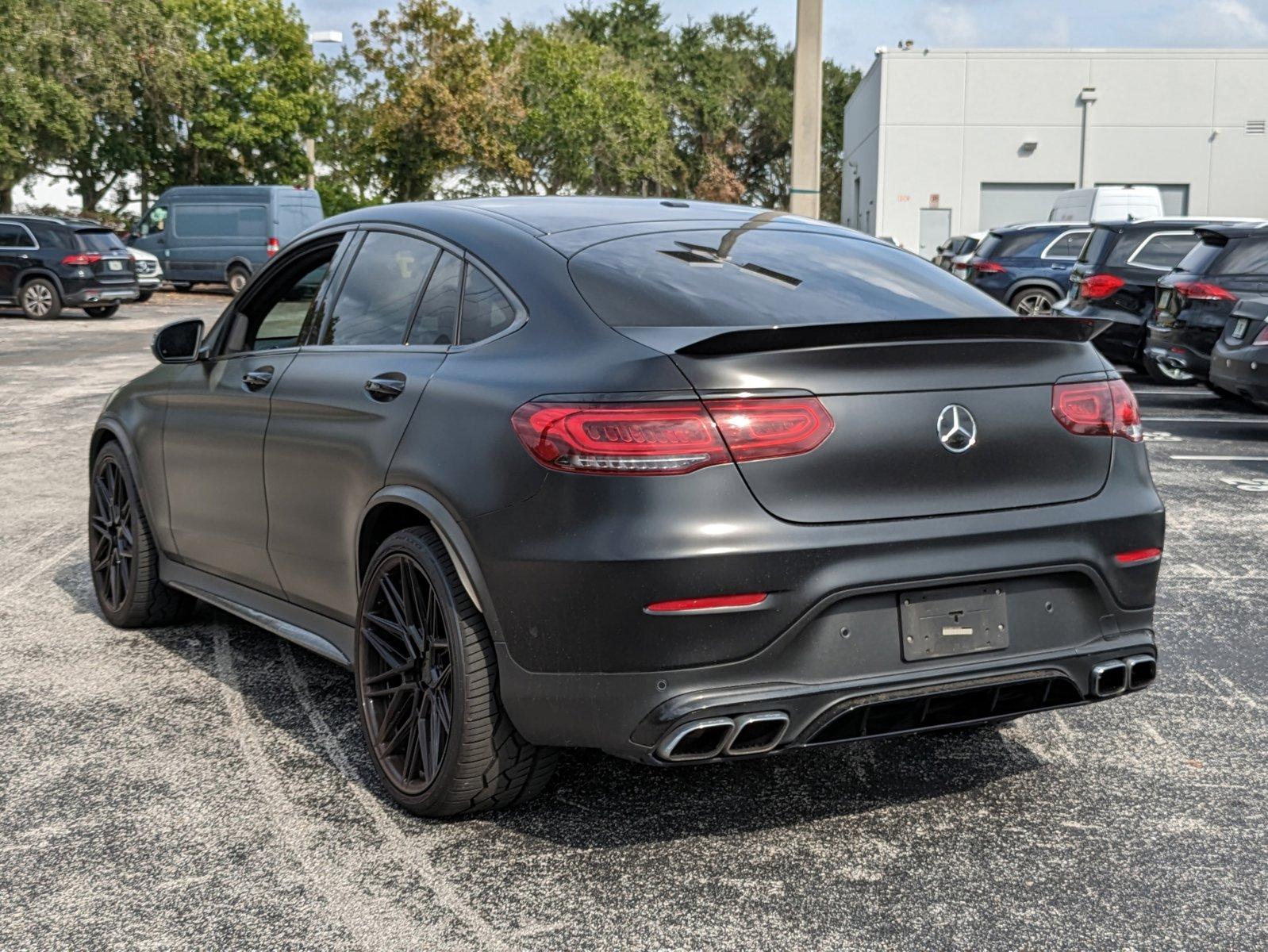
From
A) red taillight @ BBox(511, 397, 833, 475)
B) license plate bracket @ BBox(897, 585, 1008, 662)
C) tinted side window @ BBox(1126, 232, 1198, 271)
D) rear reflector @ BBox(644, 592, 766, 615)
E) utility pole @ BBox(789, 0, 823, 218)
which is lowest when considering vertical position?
license plate bracket @ BBox(897, 585, 1008, 662)

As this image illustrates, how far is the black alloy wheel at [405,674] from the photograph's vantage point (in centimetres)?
385

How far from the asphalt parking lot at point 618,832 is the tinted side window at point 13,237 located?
81.7ft

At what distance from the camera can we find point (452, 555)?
12.2ft

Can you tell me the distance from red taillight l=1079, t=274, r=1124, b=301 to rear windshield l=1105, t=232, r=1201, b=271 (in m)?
0.17

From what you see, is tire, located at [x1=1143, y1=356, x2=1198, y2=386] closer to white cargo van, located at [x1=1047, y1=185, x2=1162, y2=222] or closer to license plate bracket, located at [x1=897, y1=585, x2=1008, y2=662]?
license plate bracket, located at [x1=897, y1=585, x2=1008, y2=662]

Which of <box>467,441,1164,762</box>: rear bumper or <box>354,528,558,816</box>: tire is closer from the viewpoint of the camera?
<box>467,441,1164,762</box>: rear bumper

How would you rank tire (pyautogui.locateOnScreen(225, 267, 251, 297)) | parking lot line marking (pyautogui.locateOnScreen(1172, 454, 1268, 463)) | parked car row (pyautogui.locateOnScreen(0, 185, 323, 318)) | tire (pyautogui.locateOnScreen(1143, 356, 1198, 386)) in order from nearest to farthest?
parking lot line marking (pyautogui.locateOnScreen(1172, 454, 1268, 463)), tire (pyautogui.locateOnScreen(1143, 356, 1198, 386)), parked car row (pyautogui.locateOnScreen(0, 185, 323, 318)), tire (pyautogui.locateOnScreen(225, 267, 251, 297))

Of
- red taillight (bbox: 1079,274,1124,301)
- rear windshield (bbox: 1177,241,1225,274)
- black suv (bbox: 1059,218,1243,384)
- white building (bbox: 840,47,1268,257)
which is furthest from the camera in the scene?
white building (bbox: 840,47,1268,257)

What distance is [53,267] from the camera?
2828 centimetres

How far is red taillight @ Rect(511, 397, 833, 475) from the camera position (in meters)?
3.33

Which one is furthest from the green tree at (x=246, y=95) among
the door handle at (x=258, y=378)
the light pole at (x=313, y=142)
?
the door handle at (x=258, y=378)

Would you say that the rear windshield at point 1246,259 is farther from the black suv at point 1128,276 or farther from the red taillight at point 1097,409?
the red taillight at point 1097,409

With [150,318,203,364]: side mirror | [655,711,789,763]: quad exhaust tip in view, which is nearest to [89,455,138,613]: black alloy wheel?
[150,318,203,364]: side mirror

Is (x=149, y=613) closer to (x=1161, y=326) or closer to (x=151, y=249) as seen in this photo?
(x=1161, y=326)
